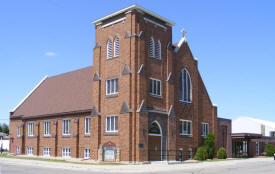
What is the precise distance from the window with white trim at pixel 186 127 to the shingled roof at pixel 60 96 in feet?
33.3

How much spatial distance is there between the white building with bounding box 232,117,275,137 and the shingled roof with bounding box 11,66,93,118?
4128cm

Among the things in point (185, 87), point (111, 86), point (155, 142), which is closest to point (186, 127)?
point (185, 87)

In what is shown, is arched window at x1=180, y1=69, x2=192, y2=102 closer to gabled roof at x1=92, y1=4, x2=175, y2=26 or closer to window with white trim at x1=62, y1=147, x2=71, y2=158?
gabled roof at x1=92, y1=4, x2=175, y2=26

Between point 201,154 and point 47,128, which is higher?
point 47,128

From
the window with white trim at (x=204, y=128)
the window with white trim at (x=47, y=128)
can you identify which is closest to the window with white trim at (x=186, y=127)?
the window with white trim at (x=204, y=128)

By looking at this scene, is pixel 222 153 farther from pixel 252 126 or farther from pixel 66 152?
pixel 252 126

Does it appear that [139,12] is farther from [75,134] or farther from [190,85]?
[75,134]

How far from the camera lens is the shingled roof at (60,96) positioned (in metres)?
41.1

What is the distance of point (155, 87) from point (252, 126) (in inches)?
1820

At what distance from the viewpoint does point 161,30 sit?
120 feet

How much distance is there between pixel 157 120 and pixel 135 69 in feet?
17.9

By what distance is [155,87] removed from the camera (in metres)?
35.1

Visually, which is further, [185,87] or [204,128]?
[204,128]

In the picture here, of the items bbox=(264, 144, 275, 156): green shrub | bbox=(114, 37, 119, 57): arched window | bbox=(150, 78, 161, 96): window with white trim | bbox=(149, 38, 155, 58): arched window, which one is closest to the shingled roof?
bbox=(114, 37, 119, 57): arched window
